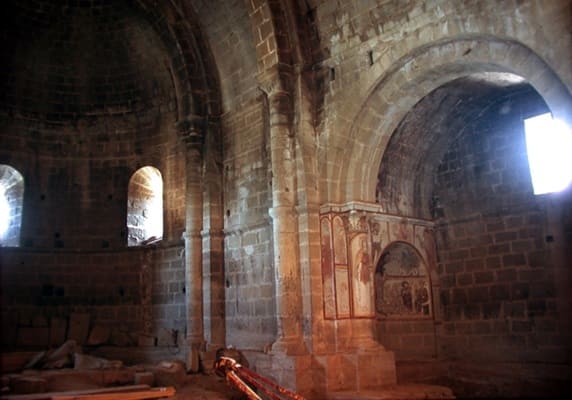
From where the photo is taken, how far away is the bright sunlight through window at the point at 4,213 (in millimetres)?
14766

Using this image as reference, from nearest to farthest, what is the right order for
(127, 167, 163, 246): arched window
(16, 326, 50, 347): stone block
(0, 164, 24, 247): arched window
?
(16, 326, 50, 347): stone block → (0, 164, 24, 247): arched window → (127, 167, 163, 246): arched window

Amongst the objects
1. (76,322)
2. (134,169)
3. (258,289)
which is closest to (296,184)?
(258,289)

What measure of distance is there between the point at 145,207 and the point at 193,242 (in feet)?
10.0

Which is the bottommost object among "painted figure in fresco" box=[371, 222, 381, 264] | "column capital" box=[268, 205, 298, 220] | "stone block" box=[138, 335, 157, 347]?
"stone block" box=[138, 335, 157, 347]

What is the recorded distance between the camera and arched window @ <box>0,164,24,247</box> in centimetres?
1452

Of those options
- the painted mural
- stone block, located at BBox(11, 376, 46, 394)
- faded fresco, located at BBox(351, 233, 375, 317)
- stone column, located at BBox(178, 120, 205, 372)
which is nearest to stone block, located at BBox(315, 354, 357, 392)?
the painted mural

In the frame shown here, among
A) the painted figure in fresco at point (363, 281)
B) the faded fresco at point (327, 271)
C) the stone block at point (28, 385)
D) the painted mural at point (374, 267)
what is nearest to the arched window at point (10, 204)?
the stone block at point (28, 385)

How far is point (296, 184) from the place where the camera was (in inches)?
431

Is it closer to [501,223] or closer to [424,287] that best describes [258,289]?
[424,287]

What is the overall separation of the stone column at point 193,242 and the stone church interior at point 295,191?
49 mm

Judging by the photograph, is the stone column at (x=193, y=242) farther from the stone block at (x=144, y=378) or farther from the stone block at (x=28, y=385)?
the stone block at (x=28, y=385)

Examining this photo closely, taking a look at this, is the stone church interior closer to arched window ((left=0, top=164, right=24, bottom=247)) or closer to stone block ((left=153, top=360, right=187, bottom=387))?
arched window ((left=0, top=164, right=24, bottom=247))

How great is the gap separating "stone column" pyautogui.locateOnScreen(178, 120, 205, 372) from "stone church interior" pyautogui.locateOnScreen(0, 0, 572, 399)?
5 cm

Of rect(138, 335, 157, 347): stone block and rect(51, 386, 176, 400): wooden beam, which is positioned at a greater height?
rect(138, 335, 157, 347): stone block
